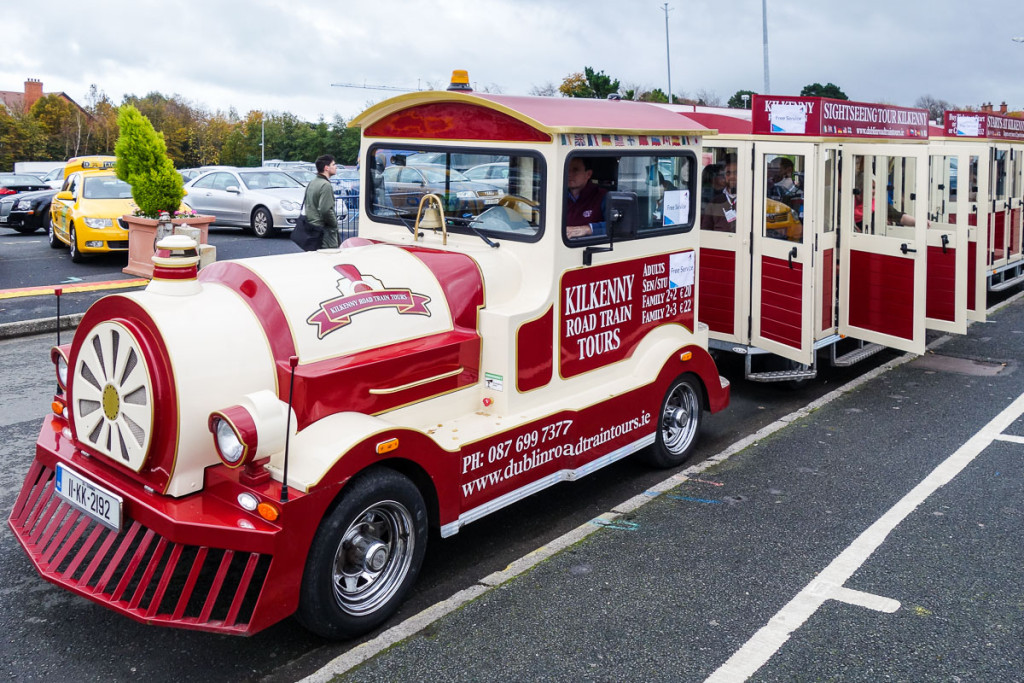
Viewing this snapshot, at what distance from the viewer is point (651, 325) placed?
238 inches

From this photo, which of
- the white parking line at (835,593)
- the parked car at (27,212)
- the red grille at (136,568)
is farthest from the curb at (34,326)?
the parked car at (27,212)

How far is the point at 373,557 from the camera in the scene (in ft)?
13.7

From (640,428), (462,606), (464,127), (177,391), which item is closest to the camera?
(177,391)

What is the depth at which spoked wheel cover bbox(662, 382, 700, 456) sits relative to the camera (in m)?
6.32

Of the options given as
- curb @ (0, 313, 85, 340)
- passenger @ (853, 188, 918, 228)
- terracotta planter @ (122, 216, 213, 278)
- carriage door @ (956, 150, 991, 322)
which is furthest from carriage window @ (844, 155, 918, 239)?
terracotta planter @ (122, 216, 213, 278)

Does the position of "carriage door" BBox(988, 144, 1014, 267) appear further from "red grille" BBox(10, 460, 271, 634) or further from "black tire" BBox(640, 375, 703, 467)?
"red grille" BBox(10, 460, 271, 634)

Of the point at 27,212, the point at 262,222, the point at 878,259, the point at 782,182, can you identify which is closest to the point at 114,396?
the point at 782,182

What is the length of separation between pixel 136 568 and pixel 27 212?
17.9m

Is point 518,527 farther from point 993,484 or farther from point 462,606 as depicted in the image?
point 993,484

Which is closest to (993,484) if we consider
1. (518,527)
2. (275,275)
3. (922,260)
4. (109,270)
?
(922,260)

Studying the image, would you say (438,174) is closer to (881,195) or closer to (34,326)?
(881,195)

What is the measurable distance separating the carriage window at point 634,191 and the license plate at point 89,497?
2645mm

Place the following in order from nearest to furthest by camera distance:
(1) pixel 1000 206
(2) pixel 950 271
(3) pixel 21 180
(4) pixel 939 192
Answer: (2) pixel 950 271 → (4) pixel 939 192 → (1) pixel 1000 206 → (3) pixel 21 180

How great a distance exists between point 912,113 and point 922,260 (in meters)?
1.92
